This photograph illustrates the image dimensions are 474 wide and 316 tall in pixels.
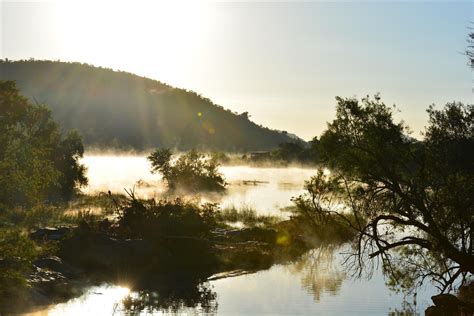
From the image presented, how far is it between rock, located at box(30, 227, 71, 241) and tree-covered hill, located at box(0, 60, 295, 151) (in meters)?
130

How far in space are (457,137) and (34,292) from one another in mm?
18161

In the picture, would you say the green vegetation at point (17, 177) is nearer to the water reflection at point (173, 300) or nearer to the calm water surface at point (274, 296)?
the calm water surface at point (274, 296)

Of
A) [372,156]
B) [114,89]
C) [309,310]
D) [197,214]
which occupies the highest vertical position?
[114,89]

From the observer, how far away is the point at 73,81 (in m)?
196

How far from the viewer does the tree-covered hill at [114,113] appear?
17312cm

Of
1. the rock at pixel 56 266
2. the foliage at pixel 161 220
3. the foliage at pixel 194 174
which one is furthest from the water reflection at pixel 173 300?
the foliage at pixel 194 174

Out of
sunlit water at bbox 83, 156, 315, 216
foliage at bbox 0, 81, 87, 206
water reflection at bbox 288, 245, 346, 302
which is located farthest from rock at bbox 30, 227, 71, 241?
water reflection at bbox 288, 245, 346, 302

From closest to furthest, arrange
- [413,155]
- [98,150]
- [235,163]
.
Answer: [413,155] < [235,163] < [98,150]

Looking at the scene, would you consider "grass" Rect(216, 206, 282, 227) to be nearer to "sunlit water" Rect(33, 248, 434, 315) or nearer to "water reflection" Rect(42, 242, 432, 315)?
"water reflection" Rect(42, 242, 432, 315)

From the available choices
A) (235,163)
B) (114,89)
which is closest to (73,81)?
(114,89)

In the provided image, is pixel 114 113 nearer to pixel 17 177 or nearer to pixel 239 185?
pixel 239 185

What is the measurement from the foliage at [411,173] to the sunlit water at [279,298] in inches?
77.2

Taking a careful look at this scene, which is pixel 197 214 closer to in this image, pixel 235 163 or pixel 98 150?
pixel 235 163

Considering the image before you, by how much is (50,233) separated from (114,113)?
15233cm
